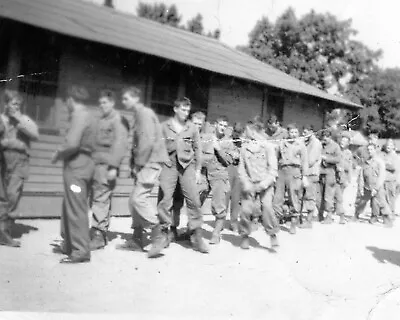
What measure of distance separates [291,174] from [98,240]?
329 centimetres

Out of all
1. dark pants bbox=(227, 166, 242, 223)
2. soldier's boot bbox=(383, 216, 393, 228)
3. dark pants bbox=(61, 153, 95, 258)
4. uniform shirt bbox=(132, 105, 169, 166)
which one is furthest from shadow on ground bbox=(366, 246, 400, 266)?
dark pants bbox=(61, 153, 95, 258)

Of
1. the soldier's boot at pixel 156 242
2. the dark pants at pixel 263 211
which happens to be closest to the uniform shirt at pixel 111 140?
the soldier's boot at pixel 156 242

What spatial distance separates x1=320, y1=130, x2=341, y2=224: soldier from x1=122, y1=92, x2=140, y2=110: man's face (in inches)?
204

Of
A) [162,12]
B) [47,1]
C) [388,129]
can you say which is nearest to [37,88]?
[47,1]

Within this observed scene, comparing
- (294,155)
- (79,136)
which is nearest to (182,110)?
(79,136)

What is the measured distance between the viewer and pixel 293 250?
15.3 ft

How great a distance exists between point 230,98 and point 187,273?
4.74ft

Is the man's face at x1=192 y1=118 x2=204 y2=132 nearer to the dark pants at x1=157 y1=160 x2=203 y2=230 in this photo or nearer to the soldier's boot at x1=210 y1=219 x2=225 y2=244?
the dark pants at x1=157 y1=160 x2=203 y2=230

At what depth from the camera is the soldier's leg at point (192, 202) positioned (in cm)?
378

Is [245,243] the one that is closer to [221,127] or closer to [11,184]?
[221,127]

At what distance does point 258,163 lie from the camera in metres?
4.30

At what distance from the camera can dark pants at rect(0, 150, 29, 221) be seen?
227 cm

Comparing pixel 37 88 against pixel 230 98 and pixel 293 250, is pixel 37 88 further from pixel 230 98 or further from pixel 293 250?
pixel 293 250

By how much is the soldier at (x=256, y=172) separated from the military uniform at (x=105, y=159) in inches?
64.9
